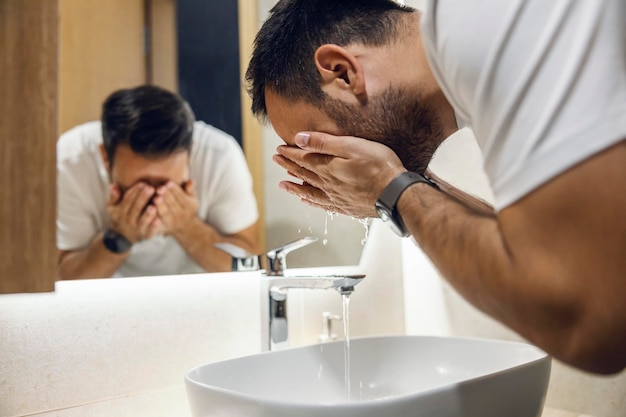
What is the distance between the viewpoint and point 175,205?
3.12ft

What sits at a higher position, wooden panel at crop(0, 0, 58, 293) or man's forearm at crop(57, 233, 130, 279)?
wooden panel at crop(0, 0, 58, 293)

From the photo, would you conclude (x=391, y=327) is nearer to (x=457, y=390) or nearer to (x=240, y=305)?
(x=240, y=305)

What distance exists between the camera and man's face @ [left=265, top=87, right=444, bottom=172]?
80 centimetres

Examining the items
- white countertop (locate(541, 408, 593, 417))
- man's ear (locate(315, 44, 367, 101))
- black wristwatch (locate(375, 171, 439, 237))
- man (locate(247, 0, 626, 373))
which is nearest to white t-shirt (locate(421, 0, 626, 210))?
man (locate(247, 0, 626, 373))

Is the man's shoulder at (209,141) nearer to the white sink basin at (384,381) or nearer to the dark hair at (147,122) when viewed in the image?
the dark hair at (147,122)

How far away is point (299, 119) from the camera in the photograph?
2.77 ft

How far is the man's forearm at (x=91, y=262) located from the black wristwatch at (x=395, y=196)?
44 cm

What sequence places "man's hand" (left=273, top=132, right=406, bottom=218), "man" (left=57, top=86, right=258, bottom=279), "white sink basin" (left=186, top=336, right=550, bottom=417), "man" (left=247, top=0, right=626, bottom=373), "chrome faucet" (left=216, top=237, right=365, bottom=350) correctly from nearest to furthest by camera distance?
1. "man" (left=247, top=0, right=626, bottom=373)
2. "white sink basin" (left=186, top=336, right=550, bottom=417)
3. "man's hand" (left=273, top=132, right=406, bottom=218)
4. "man" (left=57, top=86, right=258, bottom=279)
5. "chrome faucet" (left=216, top=237, right=365, bottom=350)

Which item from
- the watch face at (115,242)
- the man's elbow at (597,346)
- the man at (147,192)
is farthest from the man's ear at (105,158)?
the man's elbow at (597,346)

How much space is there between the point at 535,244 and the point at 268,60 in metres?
0.54

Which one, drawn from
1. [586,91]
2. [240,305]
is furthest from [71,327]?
[586,91]

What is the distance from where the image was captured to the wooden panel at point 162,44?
929 mm

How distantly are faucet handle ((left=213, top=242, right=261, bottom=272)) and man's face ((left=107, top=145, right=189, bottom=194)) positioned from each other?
147 millimetres

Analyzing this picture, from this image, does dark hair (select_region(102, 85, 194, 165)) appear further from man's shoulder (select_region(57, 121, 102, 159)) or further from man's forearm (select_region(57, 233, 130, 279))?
man's forearm (select_region(57, 233, 130, 279))
